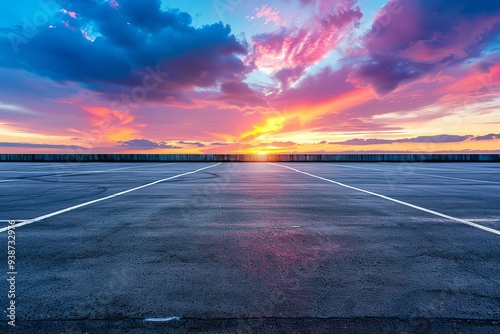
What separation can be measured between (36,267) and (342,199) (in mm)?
7203

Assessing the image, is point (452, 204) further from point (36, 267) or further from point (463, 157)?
point (463, 157)

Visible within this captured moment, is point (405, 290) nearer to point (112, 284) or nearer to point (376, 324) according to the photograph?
point (376, 324)

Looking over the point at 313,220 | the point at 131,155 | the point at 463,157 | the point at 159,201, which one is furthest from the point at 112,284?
the point at 463,157

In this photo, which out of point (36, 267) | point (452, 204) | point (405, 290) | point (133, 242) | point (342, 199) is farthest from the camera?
point (342, 199)

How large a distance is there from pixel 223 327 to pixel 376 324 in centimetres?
117

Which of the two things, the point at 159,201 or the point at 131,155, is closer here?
the point at 159,201

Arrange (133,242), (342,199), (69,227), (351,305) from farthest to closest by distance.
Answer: (342,199), (69,227), (133,242), (351,305)

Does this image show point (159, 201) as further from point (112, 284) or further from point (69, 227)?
point (112, 284)

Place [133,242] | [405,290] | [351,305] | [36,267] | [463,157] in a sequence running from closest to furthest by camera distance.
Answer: [351,305]
[405,290]
[36,267]
[133,242]
[463,157]

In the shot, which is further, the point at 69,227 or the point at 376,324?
the point at 69,227

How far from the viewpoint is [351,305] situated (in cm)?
257

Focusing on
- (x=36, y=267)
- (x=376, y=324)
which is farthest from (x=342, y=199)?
(x=36, y=267)

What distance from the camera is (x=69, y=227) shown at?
5301mm

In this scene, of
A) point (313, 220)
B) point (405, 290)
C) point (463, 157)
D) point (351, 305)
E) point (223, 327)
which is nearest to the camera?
point (223, 327)
